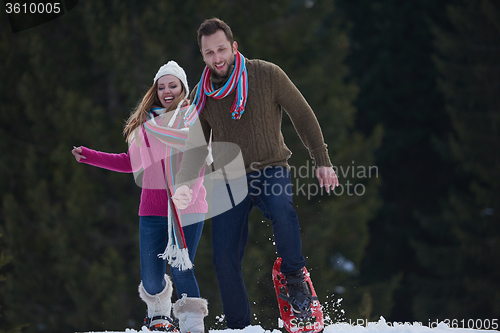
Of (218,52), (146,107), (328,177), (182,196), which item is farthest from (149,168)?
(328,177)

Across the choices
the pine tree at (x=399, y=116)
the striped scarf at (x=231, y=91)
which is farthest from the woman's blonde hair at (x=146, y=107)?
the pine tree at (x=399, y=116)

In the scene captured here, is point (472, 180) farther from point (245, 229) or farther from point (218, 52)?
point (218, 52)

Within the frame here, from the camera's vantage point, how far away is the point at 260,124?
3549mm

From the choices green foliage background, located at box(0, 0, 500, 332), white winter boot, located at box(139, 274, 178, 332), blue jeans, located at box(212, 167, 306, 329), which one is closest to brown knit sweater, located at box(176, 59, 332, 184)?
blue jeans, located at box(212, 167, 306, 329)

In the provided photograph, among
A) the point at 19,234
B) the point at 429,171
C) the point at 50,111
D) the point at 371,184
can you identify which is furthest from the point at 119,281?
the point at 429,171

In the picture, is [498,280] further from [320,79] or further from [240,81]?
[240,81]

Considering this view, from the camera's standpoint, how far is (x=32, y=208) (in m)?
11.7

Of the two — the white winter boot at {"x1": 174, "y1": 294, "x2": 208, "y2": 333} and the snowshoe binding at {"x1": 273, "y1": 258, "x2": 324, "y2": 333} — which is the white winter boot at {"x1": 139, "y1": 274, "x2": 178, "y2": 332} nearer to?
the white winter boot at {"x1": 174, "y1": 294, "x2": 208, "y2": 333}

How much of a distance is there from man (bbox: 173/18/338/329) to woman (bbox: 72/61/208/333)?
0.93 feet

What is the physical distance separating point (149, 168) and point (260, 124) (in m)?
0.85

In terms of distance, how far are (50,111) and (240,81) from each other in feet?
29.3

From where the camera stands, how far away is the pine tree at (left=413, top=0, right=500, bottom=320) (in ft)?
47.4

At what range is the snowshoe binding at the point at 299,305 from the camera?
3.54m

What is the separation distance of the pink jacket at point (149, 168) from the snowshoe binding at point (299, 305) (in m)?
0.70
